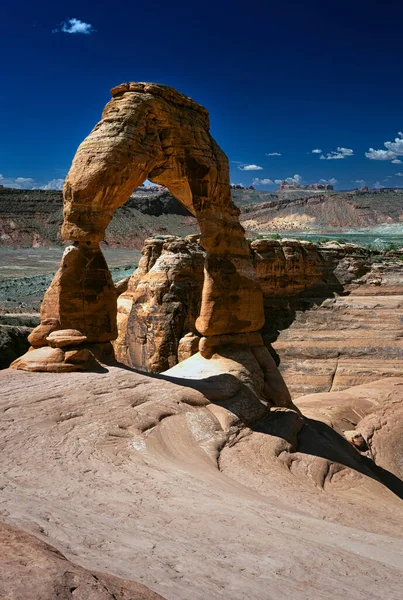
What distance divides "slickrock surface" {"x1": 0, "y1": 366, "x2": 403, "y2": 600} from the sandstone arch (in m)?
1.65

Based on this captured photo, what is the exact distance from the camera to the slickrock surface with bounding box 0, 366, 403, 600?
3869mm

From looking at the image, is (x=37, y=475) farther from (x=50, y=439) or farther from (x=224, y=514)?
(x=224, y=514)

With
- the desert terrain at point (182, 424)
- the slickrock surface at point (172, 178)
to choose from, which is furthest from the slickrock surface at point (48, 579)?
the slickrock surface at point (172, 178)

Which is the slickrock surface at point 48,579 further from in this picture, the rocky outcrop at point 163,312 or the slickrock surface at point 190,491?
the rocky outcrop at point 163,312

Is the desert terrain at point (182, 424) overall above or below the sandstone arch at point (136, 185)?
below

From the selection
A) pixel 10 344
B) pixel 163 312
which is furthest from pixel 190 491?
pixel 163 312

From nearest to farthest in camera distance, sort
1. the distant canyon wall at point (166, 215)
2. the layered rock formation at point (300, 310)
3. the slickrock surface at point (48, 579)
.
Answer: the slickrock surface at point (48, 579) → the layered rock formation at point (300, 310) → the distant canyon wall at point (166, 215)

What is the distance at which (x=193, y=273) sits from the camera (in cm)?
2059

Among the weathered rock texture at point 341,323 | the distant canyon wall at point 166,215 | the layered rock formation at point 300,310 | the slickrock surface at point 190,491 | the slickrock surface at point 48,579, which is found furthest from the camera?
the distant canyon wall at point 166,215

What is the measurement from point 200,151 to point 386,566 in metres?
10.1

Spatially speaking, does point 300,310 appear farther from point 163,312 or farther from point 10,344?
point 10,344

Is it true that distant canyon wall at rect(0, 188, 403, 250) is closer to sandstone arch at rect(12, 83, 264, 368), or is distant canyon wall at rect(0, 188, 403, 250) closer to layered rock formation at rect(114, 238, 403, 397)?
layered rock formation at rect(114, 238, 403, 397)

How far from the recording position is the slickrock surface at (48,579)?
8.71 ft

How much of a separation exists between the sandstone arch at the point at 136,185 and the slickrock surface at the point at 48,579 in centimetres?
753
